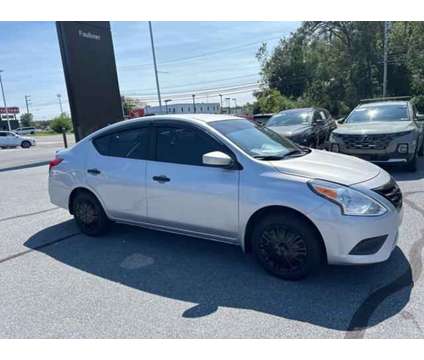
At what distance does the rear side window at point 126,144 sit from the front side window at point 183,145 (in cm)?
21

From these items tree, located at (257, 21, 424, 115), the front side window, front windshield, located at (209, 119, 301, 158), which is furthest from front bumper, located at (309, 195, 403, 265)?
tree, located at (257, 21, 424, 115)

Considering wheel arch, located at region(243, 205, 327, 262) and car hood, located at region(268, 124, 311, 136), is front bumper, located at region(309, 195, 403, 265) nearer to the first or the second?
wheel arch, located at region(243, 205, 327, 262)

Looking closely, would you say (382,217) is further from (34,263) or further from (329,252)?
(34,263)

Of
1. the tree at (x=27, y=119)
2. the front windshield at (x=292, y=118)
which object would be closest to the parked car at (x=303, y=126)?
the front windshield at (x=292, y=118)

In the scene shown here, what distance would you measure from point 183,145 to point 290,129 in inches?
239

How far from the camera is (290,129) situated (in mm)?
9297

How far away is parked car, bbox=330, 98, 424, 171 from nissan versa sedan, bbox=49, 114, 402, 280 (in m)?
3.95

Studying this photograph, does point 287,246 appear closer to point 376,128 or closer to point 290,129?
point 376,128

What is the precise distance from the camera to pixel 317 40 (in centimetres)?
3984

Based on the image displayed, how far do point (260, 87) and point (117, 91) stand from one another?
119 ft

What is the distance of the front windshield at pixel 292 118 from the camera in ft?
33.1

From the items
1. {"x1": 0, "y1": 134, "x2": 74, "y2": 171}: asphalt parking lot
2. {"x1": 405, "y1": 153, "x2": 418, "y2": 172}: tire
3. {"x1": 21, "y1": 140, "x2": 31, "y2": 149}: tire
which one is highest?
{"x1": 405, "y1": 153, "x2": 418, "y2": 172}: tire

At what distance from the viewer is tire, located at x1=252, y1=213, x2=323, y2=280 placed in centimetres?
310

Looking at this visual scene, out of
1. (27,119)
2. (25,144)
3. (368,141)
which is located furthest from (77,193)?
(27,119)
